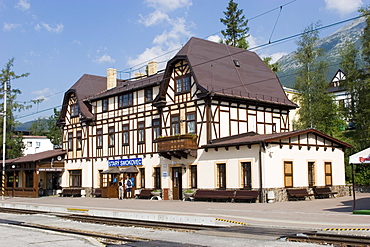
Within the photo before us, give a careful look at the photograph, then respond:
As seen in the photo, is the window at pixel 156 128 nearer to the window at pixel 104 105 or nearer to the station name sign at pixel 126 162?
the station name sign at pixel 126 162

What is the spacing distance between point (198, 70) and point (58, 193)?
68.3ft

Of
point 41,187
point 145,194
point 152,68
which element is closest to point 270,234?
point 145,194

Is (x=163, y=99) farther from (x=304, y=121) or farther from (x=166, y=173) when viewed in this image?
(x=304, y=121)

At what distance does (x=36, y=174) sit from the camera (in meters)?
42.3

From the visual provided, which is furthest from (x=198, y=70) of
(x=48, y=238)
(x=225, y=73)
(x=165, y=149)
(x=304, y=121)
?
(x=48, y=238)

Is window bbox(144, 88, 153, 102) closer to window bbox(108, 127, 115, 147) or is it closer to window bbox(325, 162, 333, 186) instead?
window bbox(108, 127, 115, 147)

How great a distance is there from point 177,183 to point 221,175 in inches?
182

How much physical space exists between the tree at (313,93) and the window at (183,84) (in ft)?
46.9

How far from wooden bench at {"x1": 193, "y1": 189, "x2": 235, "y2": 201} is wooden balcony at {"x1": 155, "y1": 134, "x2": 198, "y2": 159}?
256cm

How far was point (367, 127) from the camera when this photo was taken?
3788 centimetres

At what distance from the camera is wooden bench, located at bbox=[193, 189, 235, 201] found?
28.0 meters

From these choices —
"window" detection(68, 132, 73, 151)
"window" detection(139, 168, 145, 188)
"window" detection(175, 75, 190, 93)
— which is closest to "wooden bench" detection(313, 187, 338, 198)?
"window" detection(175, 75, 190, 93)

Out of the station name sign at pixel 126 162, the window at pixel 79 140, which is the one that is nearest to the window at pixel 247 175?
the station name sign at pixel 126 162

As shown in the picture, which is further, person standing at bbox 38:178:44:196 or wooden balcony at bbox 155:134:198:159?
person standing at bbox 38:178:44:196
